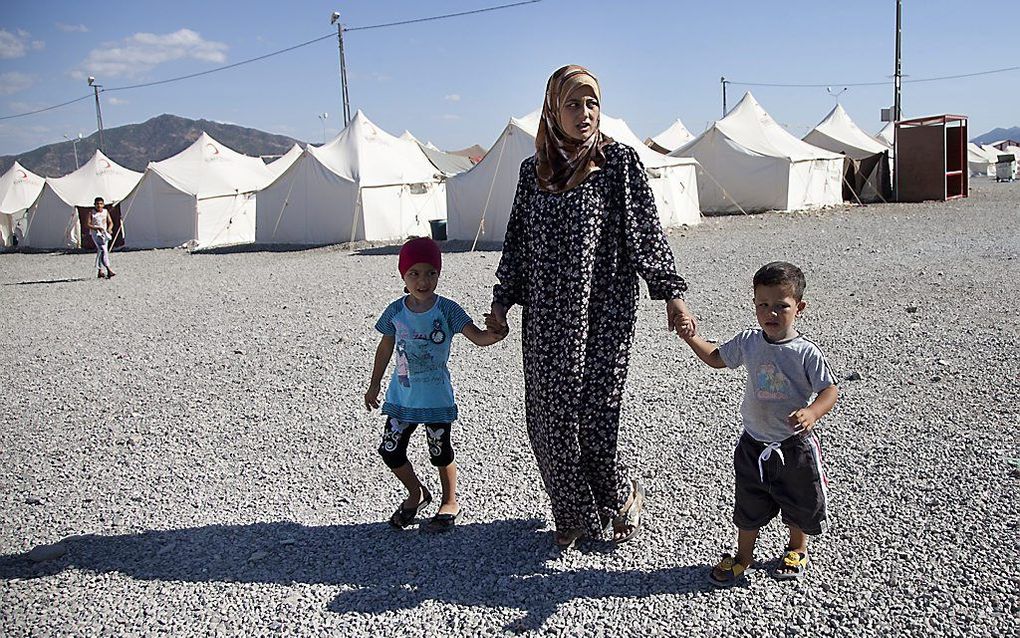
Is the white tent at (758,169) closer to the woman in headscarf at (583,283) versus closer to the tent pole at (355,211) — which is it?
the tent pole at (355,211)

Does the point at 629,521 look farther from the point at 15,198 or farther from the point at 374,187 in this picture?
the point at 15,198

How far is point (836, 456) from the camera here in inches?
165

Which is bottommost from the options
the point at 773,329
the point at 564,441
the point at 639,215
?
the point at 564,441

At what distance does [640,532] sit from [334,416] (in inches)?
102

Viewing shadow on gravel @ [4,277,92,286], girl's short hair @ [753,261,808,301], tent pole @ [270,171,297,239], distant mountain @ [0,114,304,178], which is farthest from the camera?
distant mountain @ [0,114,304,178]

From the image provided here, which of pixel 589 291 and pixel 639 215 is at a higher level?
pixel 639 215

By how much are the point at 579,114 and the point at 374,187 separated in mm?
17424

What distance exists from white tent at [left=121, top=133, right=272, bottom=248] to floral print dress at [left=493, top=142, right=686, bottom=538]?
2054 centimetres

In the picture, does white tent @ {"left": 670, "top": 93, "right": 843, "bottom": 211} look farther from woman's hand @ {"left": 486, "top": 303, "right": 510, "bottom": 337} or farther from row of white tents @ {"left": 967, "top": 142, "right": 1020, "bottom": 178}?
row of white tents @ {"left": 967, "top": 142, "right": 1020, "bottom": 178}

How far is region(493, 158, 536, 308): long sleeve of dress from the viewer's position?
11.1 ft

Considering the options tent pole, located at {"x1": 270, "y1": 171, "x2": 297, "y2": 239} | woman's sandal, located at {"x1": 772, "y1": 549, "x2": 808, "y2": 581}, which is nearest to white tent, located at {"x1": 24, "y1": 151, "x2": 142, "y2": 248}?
tent pole, located at {"x1": 270, "y1": 171, "x2": 297, "y2": 239}

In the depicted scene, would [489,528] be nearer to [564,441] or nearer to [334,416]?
[564,441]

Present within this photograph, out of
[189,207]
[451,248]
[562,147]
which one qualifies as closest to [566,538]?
[562,147]

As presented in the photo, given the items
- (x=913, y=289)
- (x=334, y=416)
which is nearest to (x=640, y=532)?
(x=334, y=416)
